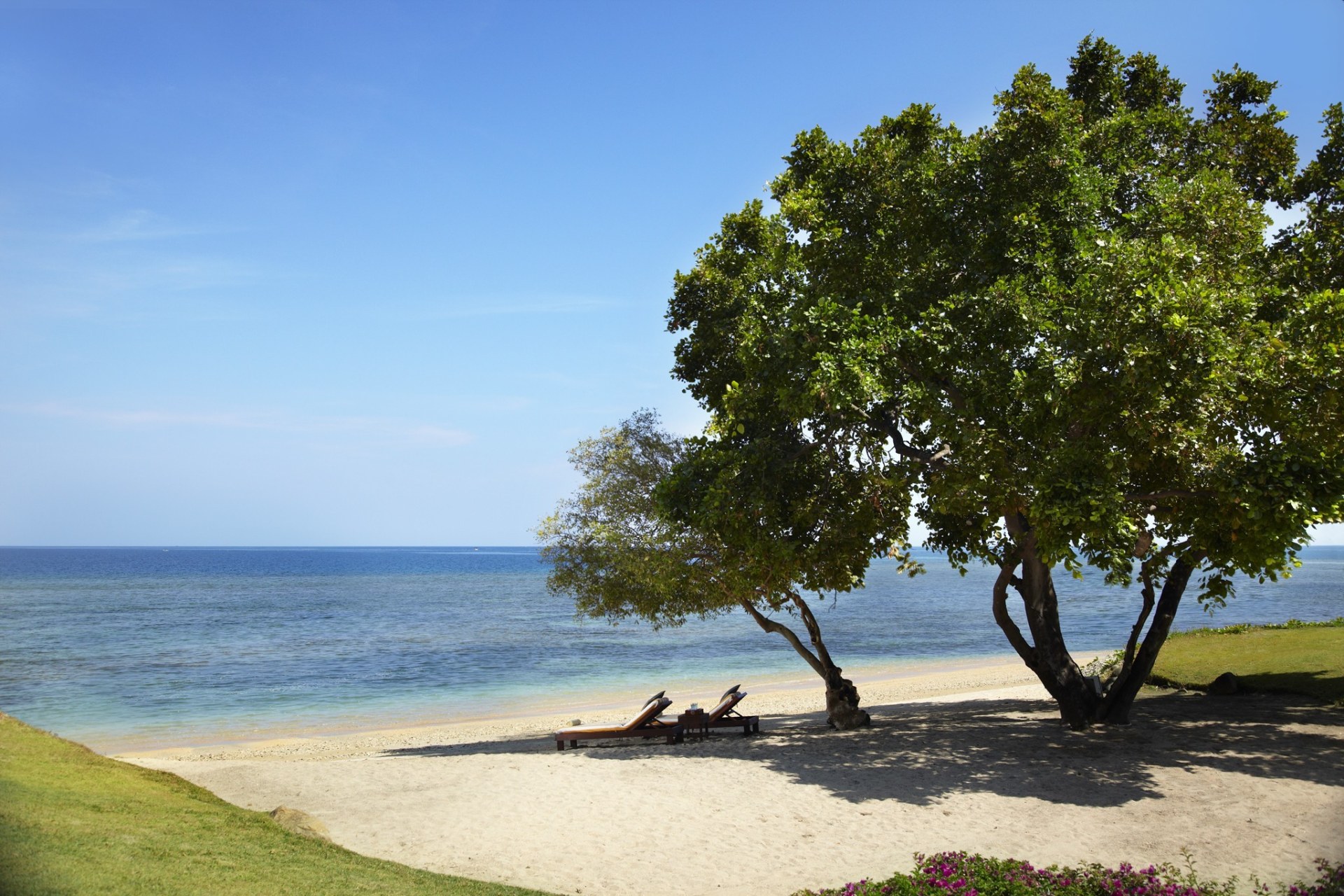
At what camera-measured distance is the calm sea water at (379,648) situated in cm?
2981

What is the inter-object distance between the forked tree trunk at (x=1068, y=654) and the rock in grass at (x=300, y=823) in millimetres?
11574

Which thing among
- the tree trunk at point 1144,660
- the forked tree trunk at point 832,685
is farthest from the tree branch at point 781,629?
the tree trunk at point 1144,660

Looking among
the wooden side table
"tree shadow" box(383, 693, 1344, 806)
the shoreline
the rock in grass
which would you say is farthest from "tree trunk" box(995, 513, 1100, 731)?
the rock in grass

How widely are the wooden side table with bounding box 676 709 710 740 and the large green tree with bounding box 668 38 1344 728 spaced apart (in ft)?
14.5

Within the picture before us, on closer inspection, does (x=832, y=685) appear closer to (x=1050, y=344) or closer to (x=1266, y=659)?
(x=1050, y=344)

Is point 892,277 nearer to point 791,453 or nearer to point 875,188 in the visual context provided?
point 875,188

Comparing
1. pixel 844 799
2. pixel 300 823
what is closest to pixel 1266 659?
pixel 844 799

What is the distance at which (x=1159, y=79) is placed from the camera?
17.9 metres

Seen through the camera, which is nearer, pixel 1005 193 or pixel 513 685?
Result: pixel 1005 193

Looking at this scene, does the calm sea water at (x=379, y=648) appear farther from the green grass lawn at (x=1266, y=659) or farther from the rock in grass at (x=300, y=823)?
the rock in grass at (x=300, y=823)

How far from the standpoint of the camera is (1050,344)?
42.0ft

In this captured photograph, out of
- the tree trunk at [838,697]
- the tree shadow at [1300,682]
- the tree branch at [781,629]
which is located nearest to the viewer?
the tree shadow at [1300,682]

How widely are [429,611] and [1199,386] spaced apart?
69.8 meters

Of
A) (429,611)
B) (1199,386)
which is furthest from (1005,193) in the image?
(429,611)
